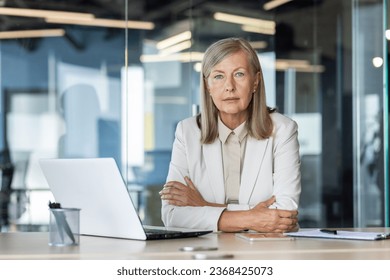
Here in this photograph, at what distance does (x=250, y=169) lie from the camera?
332cm

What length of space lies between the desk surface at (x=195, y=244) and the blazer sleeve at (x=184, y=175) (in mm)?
378

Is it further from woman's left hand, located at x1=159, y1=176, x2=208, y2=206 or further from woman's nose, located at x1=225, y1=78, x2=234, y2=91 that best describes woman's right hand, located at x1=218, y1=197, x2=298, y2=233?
woman's nose, located at x1=225, y1=78, x2=234, y2=91

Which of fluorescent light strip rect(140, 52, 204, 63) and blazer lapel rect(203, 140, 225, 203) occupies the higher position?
fluorescent light strip rect(140, 52, 204, 63)

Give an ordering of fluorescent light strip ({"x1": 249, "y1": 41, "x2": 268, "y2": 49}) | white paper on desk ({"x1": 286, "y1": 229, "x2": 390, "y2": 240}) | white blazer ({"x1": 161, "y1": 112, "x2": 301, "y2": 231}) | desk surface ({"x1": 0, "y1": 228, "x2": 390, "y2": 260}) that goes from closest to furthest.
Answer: desk surface ({"x1": 0, "y1": 228, "x2": 390, "y2": 260}) → white paper on desk ({"x1": 286, "y1": 229, "x2": 390, "y2": 240}) → white blazer ({"x1": 161, "y1": 112, "x2": 301, "y2": 231}) → fluorescent light strip ({"x1": 249, "y1": 41, "x2": 268, "y2": 49})

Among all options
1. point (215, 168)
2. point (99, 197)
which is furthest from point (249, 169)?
point (99, 197)

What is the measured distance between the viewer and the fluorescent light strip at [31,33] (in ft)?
19.4

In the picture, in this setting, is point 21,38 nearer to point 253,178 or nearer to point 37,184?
point 37,184

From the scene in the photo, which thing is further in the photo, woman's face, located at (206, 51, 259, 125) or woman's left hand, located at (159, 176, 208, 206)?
woman's face, located at (206, 51, 259, 125)

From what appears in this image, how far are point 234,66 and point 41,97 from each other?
277 cm

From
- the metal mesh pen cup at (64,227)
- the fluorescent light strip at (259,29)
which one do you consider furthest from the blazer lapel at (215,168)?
the fluorescent light strip at (259,29)

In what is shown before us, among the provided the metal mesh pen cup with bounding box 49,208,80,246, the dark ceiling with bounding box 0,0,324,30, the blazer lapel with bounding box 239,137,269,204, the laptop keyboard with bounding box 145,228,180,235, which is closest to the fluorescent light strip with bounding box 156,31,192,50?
the dark ceiling with bounding box 0,0,324,30

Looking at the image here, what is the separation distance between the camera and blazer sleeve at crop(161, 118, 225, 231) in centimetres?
307
